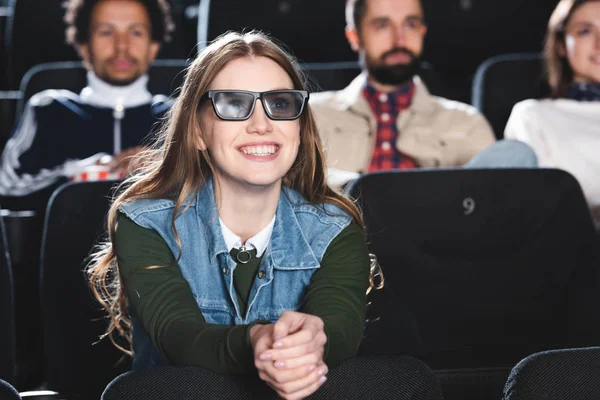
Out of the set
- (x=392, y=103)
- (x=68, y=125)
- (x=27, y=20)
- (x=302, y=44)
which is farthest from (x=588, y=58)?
(x=27, y=20)

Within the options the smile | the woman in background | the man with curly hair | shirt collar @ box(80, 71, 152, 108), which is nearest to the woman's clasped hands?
the smile

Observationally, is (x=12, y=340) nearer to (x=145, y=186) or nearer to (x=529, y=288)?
(x=145, y=186)

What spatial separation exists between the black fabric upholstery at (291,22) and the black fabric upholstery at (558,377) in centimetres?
134

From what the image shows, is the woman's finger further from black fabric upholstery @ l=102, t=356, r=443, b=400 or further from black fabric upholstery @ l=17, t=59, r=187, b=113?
black fabric upholstery @ l=17, t=59, r=187, b=113

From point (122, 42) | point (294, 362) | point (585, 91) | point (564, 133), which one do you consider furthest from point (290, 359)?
point (122, 42)

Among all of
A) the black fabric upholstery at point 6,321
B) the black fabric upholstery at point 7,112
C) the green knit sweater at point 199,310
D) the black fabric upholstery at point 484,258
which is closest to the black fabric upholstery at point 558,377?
the green knit sweater at point 199,310

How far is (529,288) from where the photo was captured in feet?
3.66

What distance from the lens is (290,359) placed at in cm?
67

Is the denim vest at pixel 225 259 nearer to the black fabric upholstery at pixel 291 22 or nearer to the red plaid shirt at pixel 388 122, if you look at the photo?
the red plaid shirt at pixel 388 122

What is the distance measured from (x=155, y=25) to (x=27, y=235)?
759mm

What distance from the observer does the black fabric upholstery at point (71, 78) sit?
1.88m

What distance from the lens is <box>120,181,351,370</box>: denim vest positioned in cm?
89

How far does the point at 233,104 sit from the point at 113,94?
106 centimetres

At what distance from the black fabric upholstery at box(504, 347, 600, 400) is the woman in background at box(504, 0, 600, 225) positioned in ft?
3.10
